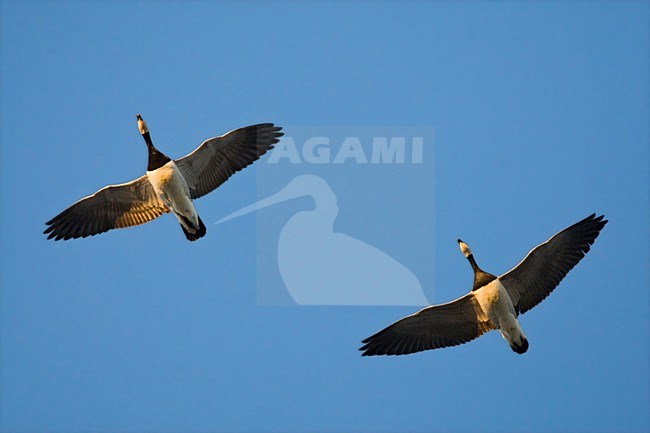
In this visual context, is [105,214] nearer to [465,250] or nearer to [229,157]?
[229,157]

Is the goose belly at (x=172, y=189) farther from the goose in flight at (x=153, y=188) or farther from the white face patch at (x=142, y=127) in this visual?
the white face patch at (x=142, y=127)

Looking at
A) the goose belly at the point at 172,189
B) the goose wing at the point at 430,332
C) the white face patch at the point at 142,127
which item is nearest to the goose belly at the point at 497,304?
the goose wing at the point at 430,332

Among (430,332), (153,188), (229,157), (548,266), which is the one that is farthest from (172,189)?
(548,266)

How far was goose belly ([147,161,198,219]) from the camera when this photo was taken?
16.5 metres

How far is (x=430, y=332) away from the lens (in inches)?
642

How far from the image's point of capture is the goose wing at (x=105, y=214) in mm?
17156

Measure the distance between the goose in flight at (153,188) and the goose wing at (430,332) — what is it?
373 cm

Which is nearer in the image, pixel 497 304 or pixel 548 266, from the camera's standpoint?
pixel 497 304

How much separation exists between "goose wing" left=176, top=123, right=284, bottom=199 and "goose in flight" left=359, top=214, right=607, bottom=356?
3705 millimetres

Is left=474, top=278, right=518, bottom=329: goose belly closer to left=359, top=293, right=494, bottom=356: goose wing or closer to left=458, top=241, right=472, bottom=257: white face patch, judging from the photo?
left=359, top=293, right=494, bottom=356: goose wing

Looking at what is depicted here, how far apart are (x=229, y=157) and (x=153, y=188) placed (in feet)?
4.52

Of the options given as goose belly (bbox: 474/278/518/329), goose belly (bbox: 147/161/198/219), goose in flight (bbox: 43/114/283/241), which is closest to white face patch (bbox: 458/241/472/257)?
goose belly (bbox: 474/278/518/329)

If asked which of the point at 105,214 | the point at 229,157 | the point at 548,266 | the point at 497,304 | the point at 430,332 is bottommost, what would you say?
the point at 430,332

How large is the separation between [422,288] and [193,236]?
7352 millimetres
